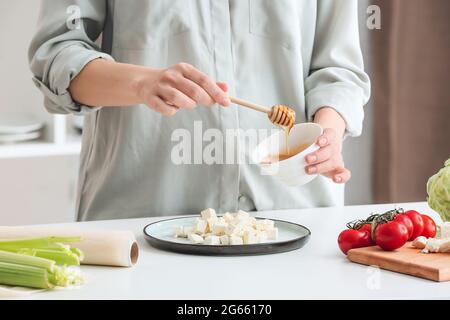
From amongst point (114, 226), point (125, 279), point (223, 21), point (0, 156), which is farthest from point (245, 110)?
point (0, 156)

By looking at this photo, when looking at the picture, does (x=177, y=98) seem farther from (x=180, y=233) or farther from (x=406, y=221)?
(x=406, y=221)

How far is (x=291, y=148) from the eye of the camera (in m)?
1.67

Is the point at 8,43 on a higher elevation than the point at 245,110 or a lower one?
higher

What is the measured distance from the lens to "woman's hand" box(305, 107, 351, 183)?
5.18ft

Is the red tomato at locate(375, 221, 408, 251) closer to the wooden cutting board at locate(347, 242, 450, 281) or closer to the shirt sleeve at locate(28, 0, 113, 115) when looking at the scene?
the wooden cutting board at locate(347, 242, 450, 281)

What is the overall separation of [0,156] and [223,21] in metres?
1.53

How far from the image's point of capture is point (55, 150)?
10.5 feet

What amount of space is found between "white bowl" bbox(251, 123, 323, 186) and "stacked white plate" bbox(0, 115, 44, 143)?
1742 mm

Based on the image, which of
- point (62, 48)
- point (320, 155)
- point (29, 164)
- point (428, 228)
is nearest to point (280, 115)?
point (320, 155)

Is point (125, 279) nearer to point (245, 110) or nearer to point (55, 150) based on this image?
point (245, 110)

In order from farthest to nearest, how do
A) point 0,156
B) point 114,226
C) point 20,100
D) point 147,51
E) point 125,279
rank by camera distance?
point 20,100 → point 0,156 → point 147,51 → point 114,226 → point 125,279

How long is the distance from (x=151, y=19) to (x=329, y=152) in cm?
51

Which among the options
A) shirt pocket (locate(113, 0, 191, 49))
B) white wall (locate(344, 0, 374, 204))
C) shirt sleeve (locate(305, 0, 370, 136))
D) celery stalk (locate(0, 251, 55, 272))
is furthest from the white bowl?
white wall (locate(344, 0, 374, 204))

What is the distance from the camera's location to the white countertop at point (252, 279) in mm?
1192
